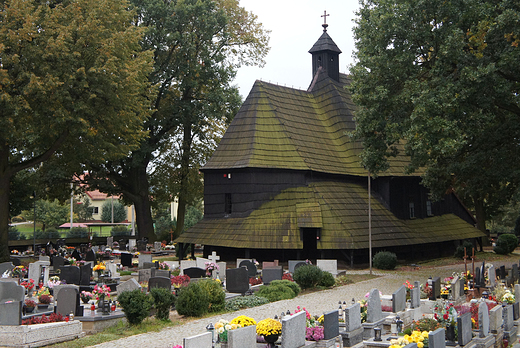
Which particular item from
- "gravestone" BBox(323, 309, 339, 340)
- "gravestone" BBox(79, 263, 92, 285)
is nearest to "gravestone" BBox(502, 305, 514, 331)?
"gravestone" BBox(323, 309, 339, 340)

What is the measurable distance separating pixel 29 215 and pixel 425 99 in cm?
7405

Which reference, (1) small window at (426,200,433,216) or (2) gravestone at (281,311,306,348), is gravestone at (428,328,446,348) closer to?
(2) gravestone at (281,311,306,348)

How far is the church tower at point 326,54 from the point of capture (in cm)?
4031

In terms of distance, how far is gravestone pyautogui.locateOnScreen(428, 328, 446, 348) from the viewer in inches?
395

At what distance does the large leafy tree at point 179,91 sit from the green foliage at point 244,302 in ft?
76.1

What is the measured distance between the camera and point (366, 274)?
86.1 ft

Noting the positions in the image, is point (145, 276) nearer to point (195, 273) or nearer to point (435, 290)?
point (195, 273)

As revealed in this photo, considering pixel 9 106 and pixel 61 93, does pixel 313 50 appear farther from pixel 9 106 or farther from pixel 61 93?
pixel 9 106

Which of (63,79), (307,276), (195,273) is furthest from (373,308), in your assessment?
(63,79)

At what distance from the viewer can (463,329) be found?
1177 cm

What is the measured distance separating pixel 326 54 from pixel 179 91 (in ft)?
41.7

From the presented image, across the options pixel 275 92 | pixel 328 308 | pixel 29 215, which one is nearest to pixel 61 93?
pixel 275 92

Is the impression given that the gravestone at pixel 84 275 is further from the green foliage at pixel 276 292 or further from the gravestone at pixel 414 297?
the gravestone at pixel 414 297

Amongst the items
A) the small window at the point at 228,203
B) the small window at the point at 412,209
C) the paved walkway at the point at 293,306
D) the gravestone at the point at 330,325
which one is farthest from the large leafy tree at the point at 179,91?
the gravestone at the point at 330,325
